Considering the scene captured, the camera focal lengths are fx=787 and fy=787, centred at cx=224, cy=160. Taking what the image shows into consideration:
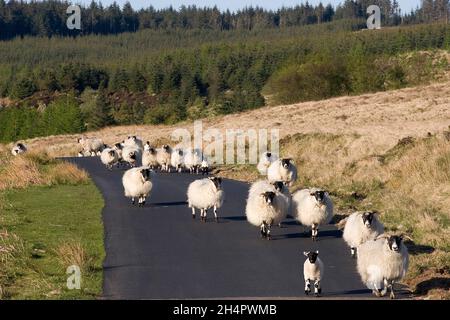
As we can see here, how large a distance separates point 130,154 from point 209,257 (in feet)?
79.3

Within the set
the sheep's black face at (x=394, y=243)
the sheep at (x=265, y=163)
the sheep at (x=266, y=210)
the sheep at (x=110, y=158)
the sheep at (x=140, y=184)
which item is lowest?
the sheep's black face at (x=394, y=243)

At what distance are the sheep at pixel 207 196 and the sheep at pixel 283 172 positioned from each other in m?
6.77

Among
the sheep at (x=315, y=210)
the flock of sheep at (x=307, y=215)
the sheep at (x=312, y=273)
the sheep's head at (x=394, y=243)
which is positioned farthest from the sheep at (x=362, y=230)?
the sheep at (x=312, y=273)

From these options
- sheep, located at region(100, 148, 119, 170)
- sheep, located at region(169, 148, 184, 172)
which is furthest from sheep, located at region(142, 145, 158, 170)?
sheep, located at region(100, 148, 119, 170)

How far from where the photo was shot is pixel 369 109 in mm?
63312

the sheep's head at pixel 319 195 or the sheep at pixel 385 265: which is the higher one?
the sheep's head at pixel 319 195

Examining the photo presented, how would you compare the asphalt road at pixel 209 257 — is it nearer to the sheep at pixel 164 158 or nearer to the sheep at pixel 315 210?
the sheep at pixel 315 210

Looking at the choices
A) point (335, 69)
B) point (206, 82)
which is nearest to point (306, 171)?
point (335, 69)

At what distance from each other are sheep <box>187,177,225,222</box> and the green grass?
3037mm

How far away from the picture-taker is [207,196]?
23.7m

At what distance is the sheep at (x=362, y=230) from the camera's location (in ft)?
59.7

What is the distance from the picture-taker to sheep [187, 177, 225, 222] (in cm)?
2370
